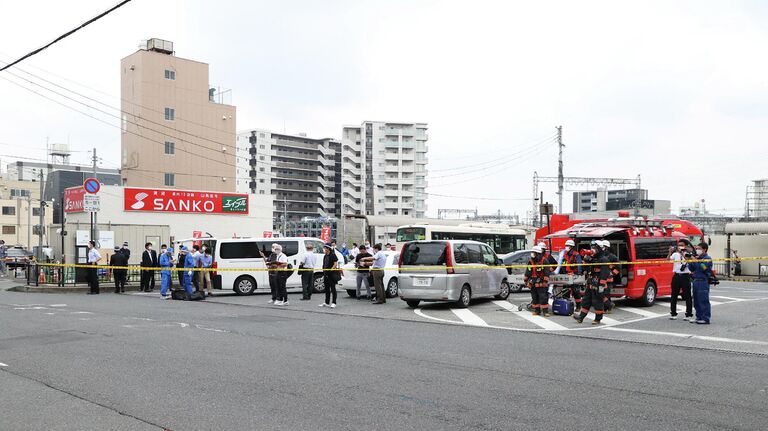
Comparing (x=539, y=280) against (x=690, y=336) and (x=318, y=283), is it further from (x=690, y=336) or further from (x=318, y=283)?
(x=318, y=283)

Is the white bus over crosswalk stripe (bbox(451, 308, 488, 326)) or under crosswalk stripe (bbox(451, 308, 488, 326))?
over

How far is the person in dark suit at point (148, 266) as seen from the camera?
82.3ft

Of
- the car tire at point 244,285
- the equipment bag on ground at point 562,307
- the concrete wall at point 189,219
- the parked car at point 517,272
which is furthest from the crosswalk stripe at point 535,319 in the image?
the concrete wall at point 189,219

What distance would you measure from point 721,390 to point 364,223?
39105 mm

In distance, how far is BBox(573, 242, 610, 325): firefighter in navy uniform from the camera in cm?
1391

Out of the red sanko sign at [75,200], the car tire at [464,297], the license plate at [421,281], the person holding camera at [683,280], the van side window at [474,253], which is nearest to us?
the person holding camera at [683,280]

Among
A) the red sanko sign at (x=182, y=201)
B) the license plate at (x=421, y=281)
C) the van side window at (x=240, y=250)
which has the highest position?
the red sanko sign at (x=182, y=201)

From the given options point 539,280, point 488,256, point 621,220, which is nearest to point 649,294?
point 621,220

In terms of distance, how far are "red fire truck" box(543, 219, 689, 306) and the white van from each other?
32.2ft

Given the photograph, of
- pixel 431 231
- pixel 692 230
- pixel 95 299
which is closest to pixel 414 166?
pixel 431 231

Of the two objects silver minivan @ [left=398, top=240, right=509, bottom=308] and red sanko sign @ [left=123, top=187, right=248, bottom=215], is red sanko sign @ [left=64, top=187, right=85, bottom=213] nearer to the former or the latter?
red sanko sign @ [left=123, top=187, right=248, bottom=215]

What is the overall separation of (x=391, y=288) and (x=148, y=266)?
9979mm

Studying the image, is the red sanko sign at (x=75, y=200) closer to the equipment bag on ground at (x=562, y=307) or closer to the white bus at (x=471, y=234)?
the white bus at (x=471, y=234)

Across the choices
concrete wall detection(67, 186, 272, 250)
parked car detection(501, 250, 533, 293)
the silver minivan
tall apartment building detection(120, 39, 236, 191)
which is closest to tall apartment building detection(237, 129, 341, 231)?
tall apartment building detection(120, 39, 236, 191)
